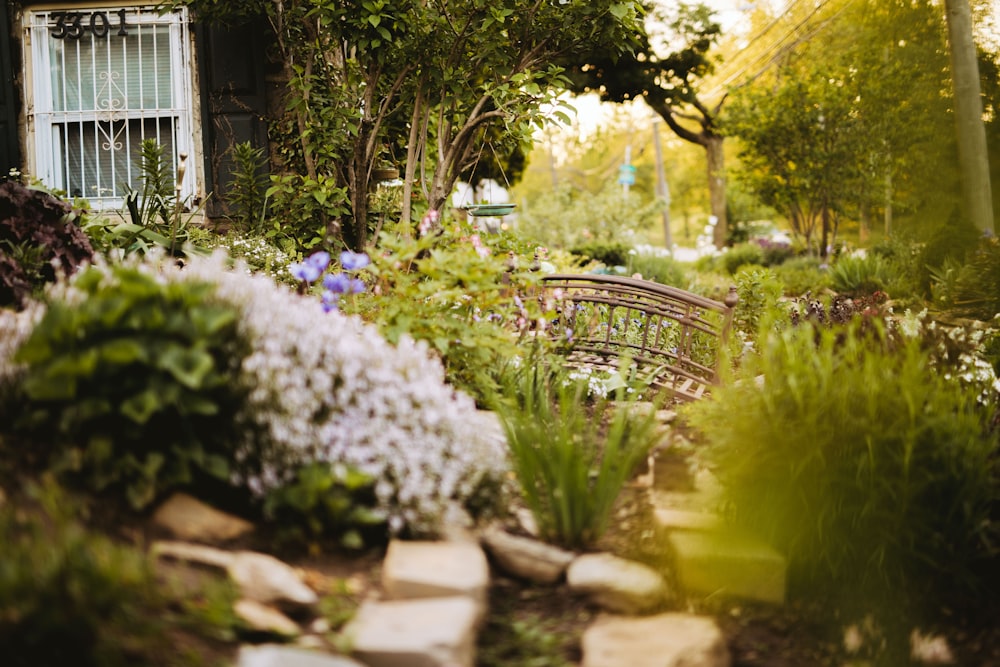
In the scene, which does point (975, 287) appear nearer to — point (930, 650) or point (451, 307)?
point (930, 650)

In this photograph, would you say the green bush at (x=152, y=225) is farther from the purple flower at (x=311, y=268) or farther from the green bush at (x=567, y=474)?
the green bush at (x=567, y=474)

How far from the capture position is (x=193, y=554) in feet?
7.67

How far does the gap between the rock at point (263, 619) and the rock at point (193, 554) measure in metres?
0.14

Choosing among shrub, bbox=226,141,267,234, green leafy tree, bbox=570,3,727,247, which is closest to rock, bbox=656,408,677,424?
shrub, bbox=226,141,267,234

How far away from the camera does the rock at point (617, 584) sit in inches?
106

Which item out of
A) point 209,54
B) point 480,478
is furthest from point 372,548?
point 209,54

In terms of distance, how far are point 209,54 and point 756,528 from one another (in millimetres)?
5179

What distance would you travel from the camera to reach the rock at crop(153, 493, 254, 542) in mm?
2459

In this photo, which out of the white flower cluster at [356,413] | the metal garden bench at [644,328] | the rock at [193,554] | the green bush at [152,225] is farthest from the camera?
the green bush at [152,225]

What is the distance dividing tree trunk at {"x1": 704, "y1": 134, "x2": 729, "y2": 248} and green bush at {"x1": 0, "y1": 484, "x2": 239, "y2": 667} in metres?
15.0

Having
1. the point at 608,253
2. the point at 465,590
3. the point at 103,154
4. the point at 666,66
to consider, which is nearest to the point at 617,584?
the point at 465,590

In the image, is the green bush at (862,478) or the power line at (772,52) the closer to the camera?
the green bush at (862,478)

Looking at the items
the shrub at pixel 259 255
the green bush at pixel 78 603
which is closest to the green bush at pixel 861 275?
the shrub at pixel 259 255

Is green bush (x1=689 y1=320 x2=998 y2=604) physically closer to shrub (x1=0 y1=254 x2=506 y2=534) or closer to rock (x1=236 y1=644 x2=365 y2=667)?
shrub (x1=0 y1=254 x2=506 y2=534)
